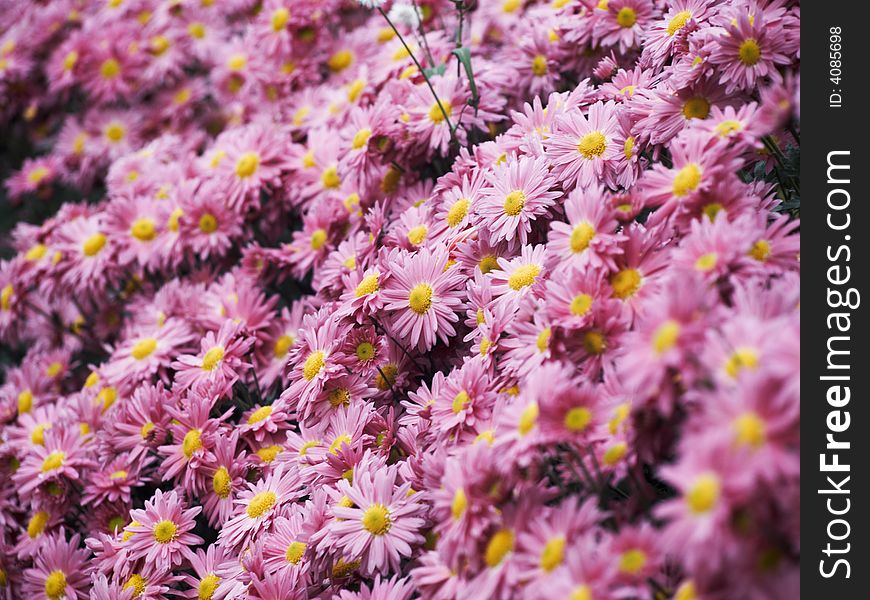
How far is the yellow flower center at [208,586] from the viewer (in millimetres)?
1907

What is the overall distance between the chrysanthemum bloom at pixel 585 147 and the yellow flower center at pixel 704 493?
95cm

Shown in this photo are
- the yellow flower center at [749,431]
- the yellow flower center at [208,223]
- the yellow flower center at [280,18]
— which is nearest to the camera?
the yellow flower center at [749,431]

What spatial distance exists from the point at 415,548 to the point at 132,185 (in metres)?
1.92

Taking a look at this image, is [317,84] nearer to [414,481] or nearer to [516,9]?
[516,9]

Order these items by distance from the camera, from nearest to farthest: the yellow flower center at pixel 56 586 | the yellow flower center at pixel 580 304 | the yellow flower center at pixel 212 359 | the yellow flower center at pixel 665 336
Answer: the yellow flower center at pixel 665 336 → the yellow flower center at pixel 580 304 → the yellow flower center at pixel 56 586 → the yellow flower center at pixel 212 359

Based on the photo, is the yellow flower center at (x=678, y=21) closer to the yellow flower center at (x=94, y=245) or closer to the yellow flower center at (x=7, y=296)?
the yellow flower center at (x=94, y=245)

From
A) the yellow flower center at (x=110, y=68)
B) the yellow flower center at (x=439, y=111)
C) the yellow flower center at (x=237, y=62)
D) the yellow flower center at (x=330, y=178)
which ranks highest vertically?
the yellow flower center at (x=110, y=68)

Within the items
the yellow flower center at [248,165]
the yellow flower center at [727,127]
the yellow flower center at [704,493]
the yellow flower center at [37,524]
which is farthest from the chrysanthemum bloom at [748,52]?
the yellow flower center at [37,524]

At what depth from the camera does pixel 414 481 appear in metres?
1.70

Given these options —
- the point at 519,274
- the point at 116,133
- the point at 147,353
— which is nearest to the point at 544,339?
the point at 519,274

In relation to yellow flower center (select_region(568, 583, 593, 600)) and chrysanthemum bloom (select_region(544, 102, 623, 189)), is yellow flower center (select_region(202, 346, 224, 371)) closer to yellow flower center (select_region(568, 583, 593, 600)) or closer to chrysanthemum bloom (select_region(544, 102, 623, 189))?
chrysanthemum bloom (select_region(544, 102, 623, 189))

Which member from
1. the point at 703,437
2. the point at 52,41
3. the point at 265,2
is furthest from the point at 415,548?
the point at 52,41

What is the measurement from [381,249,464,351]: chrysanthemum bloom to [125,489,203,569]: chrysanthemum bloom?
690 mm

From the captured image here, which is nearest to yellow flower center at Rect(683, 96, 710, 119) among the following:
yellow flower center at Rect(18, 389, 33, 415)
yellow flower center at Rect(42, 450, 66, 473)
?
yellow flower center at Rect(42, 450, 66, 473)
